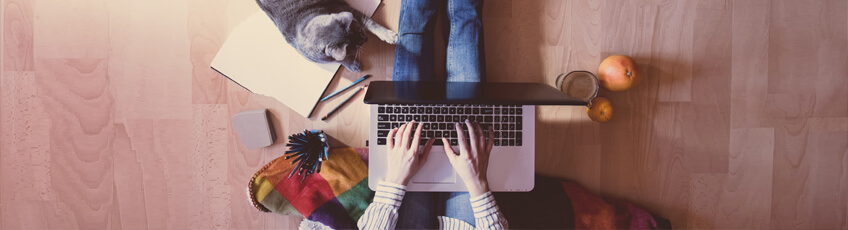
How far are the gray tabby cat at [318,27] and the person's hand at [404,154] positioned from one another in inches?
10.0

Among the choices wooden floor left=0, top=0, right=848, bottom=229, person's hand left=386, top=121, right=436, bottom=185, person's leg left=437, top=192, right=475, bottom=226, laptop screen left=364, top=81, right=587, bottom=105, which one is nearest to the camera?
laptop screen left=364, top=81, right=587, bottom=105

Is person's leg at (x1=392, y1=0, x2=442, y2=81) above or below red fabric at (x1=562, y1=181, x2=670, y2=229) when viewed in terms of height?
above

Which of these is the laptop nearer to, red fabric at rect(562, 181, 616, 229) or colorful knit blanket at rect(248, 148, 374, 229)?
colorful knit blanket at rect(248, 148, 374, 229)

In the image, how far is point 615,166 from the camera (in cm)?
122

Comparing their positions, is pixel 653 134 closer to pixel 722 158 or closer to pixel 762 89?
pixel 722 158

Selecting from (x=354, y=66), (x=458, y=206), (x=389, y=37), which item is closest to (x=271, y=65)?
(x=354, y=66)

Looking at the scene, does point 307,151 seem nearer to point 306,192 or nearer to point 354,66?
point 306,192

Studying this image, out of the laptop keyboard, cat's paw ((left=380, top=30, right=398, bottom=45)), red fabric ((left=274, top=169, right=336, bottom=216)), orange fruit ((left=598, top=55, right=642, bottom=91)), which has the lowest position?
red fabric ((left=274, top=169, right=336, bottom=216))

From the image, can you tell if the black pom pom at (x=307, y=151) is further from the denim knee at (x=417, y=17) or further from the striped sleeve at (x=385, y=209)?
the denim knee at (x=417, y=17)

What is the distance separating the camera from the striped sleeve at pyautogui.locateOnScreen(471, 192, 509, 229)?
37.6 inches

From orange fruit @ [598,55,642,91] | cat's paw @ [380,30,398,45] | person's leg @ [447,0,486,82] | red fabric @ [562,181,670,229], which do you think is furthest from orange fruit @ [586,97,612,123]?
cat's paw @ [380,30,398,45]

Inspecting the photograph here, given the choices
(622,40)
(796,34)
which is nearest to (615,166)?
(622,40)

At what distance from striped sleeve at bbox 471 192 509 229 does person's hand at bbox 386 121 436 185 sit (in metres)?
0.18

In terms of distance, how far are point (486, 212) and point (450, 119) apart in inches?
10.1
